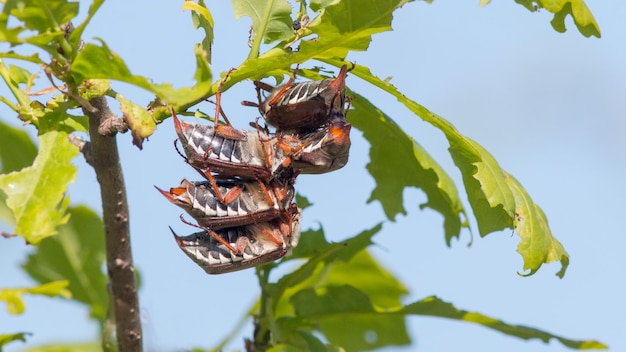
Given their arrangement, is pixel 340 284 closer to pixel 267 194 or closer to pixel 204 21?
pixel 267 194

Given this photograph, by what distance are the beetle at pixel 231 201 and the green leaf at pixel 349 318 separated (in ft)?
3.65

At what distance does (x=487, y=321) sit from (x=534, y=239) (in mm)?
1089

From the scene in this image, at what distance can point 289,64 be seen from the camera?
334cm

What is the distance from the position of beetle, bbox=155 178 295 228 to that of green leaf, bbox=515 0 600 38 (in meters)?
1.16

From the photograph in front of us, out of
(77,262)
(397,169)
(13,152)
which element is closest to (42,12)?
(13,152)

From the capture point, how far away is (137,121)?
9.98ft

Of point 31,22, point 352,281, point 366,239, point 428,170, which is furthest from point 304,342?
point 31,22

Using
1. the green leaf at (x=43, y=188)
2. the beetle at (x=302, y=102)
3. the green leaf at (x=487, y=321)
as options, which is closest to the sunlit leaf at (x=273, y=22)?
the beetle at (x=302, y=102)

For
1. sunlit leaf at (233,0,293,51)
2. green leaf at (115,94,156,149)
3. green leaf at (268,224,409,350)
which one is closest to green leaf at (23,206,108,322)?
green leaf at (268,224,409,350)

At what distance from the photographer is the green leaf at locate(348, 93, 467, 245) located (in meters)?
4.38

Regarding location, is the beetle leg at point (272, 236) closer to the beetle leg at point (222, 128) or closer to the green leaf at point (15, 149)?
the beetle leg at point (222, 128)

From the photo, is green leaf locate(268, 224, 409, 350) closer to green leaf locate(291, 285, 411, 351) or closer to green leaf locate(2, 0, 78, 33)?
green leaf locate(291, 285, 411, 351)

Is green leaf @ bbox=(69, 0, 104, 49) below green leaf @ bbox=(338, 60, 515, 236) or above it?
above

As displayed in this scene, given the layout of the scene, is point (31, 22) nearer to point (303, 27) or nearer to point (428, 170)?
point (303, 27)
